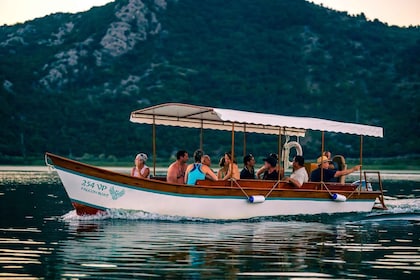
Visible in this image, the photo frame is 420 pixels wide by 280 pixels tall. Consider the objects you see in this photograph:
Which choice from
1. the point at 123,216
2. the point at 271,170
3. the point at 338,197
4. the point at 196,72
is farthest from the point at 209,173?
the point at 196,72

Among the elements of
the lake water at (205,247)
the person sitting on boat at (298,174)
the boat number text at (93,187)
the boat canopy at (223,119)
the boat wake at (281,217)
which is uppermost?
the boat canopy at (223,119)

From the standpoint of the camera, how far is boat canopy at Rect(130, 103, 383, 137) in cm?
2239

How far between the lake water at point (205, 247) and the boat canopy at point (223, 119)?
2.16 meters

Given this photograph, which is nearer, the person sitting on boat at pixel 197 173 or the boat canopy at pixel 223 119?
the person sitting on boat at pixel 197 173

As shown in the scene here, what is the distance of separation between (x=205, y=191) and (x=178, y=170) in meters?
1.17

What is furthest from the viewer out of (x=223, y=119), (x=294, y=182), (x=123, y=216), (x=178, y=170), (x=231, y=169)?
(x=294, y=182)

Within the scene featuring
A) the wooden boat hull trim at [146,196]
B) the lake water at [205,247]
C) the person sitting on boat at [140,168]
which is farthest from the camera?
the person sitting on boat at [140,168]

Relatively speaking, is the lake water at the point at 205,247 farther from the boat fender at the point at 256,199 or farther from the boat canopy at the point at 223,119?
the boat canopy at the point at 223,119

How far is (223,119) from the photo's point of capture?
2183cm

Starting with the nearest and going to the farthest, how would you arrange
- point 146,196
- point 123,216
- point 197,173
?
point 146,196
point 123,216
point 197,173

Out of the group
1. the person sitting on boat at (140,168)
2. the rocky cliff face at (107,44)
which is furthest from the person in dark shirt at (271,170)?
the rocky cliff face at (107,44)

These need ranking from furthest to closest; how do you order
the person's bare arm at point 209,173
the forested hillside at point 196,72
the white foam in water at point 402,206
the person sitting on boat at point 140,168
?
the forested hillside at point 196,72
the white foam in water at point 402,206
the person sitting on boat at point 140,168
the person's bare arm at point 209,173

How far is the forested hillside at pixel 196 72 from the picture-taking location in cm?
9225

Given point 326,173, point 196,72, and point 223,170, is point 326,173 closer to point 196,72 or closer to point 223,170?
point 223,170
